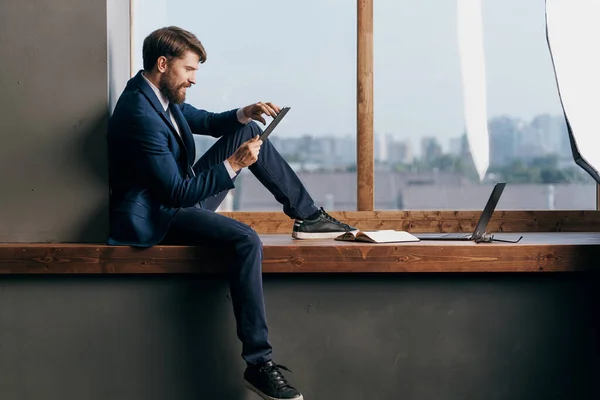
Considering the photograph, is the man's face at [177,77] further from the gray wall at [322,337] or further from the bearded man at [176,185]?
the gray wall at [322,337]

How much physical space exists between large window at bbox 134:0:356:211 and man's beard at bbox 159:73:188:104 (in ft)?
1.90

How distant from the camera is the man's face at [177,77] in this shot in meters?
2.67

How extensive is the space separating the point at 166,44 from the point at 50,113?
460mm

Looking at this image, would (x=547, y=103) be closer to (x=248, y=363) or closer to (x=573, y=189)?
(x=573, y=189)

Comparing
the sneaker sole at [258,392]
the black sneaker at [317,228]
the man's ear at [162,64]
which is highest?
the man's ear at [162,64]

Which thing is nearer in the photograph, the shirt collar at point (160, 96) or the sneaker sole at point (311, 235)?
the shirt collar at point (160, 96)

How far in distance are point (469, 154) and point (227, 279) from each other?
1.29 m

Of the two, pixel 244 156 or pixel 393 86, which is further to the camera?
pixel 393 86

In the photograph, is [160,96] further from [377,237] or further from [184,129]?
[377,237]

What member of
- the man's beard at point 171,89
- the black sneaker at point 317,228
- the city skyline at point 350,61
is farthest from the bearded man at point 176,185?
the city skyline at point 350,61

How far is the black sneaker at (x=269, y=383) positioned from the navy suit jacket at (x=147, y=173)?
0.53 metres

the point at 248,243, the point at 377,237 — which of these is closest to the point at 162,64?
the point at 248,243

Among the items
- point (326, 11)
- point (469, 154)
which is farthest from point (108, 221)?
point (469, 154)

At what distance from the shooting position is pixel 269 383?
2.42 metres
